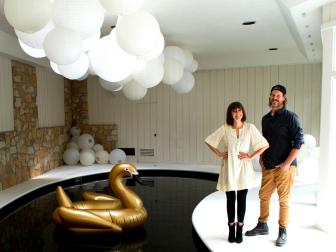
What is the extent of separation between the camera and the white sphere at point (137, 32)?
2.32 meters

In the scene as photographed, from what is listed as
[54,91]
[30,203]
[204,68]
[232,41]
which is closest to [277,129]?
[232,41]

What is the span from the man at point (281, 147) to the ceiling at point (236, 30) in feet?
3.60

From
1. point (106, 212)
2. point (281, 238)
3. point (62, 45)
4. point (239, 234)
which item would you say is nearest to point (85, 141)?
point (106, 212)

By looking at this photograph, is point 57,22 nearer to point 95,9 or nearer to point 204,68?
point 95,9

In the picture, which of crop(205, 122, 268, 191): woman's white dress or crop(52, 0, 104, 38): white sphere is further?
crop(205, 122, 268, 191): woman's white dress

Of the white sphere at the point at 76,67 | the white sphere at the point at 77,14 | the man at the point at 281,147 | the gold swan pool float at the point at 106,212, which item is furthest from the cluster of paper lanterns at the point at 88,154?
the man at the point at 281,147

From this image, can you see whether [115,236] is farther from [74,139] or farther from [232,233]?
[74,139]

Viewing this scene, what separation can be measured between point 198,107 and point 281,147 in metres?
4.27

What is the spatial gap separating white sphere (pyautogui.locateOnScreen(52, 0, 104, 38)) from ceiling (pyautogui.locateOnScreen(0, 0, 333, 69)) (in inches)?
44.0

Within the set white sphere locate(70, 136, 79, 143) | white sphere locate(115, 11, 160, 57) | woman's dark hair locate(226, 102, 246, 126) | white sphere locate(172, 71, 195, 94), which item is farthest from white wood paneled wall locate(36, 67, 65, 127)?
woman's dark hair locate(226, 102, 246, 126)

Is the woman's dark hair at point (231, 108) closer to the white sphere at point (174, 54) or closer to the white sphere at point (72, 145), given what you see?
the white sphere at point (174, 54)

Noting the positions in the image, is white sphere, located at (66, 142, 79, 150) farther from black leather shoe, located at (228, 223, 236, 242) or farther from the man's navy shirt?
the man's navy shirt

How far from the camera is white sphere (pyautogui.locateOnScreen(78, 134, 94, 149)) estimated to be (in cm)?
655

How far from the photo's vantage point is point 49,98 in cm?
610
